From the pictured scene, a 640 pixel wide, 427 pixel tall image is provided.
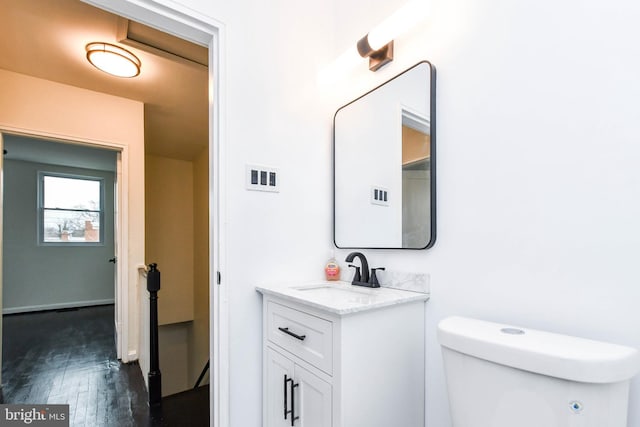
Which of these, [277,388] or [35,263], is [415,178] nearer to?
[277,388]

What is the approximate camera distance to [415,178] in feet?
4.25

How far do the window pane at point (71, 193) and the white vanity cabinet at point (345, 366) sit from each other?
550 centimetres

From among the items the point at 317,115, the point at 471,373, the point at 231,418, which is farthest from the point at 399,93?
the point at 231,418

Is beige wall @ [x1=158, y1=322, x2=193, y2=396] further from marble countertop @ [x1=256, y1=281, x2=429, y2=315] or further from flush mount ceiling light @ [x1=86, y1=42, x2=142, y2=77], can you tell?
marble countertop @ [x1=256, y1=281, x2=429, y2=315]

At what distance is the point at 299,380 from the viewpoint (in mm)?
1135

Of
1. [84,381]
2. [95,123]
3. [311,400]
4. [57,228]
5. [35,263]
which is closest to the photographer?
[311,400]

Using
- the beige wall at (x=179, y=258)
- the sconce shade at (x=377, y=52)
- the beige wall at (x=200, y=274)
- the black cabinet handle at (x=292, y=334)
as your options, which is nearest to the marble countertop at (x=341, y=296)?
the black cabinet handle at (x=292, y=334)

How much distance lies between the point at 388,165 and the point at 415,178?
0.64 ft

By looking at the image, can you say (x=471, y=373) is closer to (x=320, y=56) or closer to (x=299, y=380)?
(x=299, y=380)

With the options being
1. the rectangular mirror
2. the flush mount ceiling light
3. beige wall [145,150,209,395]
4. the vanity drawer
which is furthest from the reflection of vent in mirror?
beige wall [145,150,209,395]

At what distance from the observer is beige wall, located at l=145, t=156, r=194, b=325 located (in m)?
4.38

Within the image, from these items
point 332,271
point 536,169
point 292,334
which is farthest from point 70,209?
point 536,169

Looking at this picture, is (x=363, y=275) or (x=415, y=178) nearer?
(x=415, y=178)

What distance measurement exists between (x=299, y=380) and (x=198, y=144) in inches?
141
